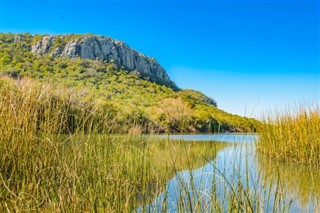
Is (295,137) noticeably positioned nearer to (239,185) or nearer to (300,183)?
(300,183)

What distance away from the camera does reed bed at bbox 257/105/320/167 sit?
23.1 ft

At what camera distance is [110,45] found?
78375mm

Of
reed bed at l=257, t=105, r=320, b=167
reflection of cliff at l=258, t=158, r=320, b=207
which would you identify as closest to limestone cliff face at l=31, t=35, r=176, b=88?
reed bed at l=257, t=105, r=320, b=167

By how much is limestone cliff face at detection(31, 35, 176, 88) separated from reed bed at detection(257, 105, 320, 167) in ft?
175

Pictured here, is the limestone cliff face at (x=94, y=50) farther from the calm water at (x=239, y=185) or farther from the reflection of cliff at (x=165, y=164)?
the calm water at (x=239, y=185)

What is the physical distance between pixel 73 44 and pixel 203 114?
4057 cm

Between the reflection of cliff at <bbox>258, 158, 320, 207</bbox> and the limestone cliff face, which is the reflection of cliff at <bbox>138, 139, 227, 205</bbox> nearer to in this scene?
the reflection of cliff at <bbox>258, 158, 320, 207</bbox>

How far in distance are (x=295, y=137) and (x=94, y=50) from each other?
6733 centimetres

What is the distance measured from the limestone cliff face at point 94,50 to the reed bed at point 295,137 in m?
53.5

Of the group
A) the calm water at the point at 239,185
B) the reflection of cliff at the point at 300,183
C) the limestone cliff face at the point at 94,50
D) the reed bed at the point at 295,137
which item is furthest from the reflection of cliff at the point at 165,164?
the limestone cliff face at the point at 94,50

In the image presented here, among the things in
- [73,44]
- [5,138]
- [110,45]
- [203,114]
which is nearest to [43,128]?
[5,138]

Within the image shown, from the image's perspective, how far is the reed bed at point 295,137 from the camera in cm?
704

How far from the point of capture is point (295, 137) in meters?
7.61

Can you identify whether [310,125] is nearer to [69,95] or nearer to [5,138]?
[69,95]
